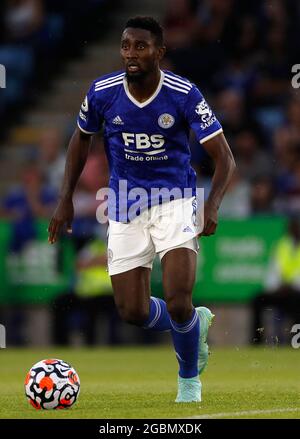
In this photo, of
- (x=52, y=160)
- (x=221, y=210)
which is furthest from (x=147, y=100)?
(x=52, y=160)

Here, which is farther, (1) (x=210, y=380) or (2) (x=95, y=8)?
(2) (x=95, y=8)

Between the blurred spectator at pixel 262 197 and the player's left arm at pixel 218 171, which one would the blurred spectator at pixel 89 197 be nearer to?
the blurred spectator at pixel 262 197

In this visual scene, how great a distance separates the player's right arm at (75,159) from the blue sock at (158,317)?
74 centimetres

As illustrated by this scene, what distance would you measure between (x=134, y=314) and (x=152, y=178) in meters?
0.86

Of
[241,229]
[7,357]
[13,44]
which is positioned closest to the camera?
[7,357]

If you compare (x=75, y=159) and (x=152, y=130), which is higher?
(x=152, y=130)

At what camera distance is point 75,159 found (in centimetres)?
891

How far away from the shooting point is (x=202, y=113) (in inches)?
333

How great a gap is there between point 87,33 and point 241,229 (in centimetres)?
551

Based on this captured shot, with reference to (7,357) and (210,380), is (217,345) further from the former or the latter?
(210,380)

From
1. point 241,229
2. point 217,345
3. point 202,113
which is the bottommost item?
point 217,345

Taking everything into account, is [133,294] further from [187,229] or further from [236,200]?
[236,200]

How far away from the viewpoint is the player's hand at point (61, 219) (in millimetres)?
8711
